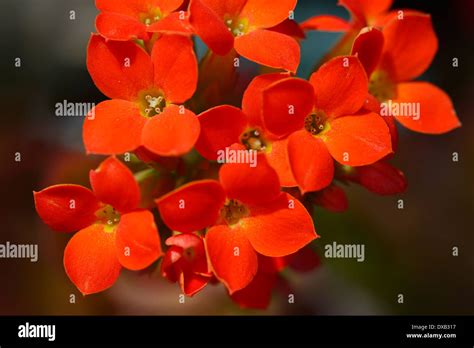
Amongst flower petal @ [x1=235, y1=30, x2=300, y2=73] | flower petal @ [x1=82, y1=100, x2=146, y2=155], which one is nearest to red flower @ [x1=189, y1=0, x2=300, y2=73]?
flower petal @ [x1=235, y1=30, x2=300, y2=73]

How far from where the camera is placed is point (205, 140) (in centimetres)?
60

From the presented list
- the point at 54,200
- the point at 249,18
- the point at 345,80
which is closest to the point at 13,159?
the point at 54,200

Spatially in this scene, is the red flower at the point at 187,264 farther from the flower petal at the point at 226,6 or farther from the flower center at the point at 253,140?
the flower petal at the point at 226,6

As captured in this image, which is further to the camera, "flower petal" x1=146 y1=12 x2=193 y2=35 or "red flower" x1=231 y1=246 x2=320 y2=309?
"red flower" x1=231 y1=246 x2=320 y2=309

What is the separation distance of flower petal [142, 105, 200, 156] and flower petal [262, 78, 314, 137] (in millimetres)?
76

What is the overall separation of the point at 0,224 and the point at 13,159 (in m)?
0.11

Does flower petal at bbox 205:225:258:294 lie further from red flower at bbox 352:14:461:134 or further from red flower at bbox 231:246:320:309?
red flower at bbox 352:14:461:134

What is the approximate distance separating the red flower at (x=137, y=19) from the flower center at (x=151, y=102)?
2.5 inches

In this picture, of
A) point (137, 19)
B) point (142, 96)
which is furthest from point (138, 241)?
point (137, 19)

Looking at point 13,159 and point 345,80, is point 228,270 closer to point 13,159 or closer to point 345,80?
point 345,80

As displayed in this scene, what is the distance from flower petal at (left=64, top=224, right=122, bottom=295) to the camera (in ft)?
2.09

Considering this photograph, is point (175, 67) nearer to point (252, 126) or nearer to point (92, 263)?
point (252, 126)

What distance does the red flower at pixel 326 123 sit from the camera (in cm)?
59

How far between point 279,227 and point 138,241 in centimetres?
15
